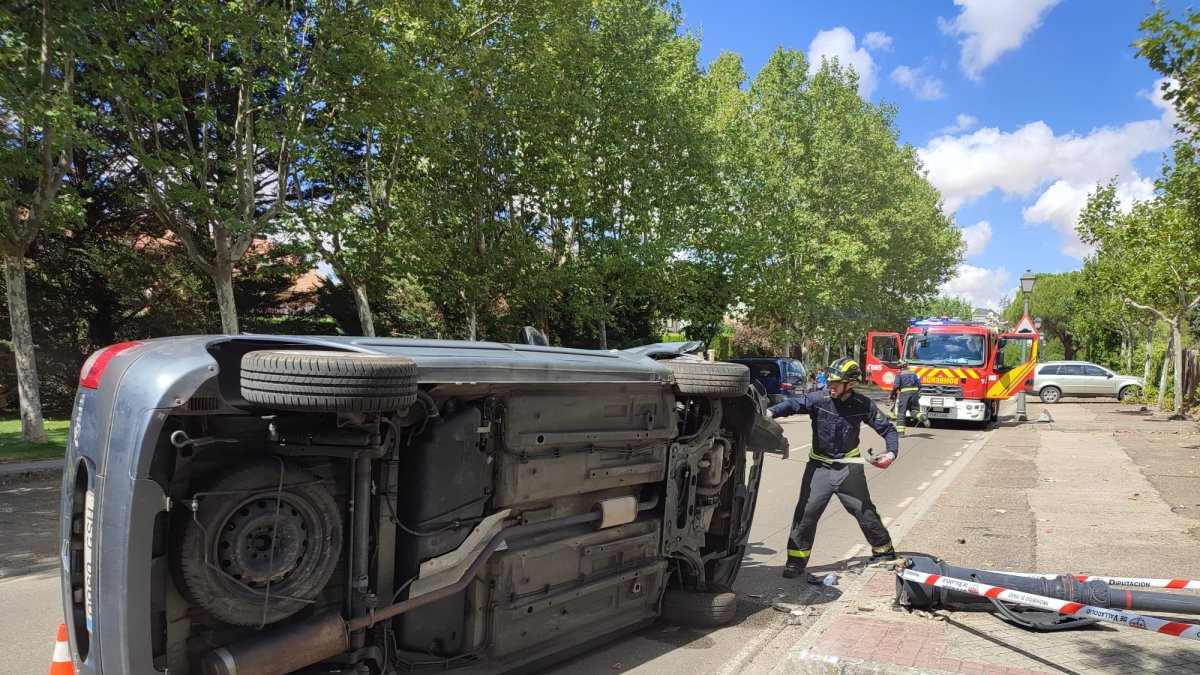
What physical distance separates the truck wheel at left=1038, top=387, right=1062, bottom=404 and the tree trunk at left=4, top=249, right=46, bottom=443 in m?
32.9

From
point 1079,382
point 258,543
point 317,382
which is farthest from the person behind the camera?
point 1079,382

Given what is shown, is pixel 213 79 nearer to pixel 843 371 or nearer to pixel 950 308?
pixel 843 371

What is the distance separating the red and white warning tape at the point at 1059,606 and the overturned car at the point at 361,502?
1.70 m

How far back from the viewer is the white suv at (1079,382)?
29.6 metres

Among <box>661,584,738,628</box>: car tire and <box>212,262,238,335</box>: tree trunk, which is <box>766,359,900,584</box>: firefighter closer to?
<box>661,584,738,628</box>: car tire

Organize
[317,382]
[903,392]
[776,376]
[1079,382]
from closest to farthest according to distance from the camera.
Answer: [317,382]
[903,392]
[776,376]
[1079,382]

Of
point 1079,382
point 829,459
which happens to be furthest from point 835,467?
point 1079,382

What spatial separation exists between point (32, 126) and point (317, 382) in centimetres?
1004

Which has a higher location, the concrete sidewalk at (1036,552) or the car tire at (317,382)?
the car tire at (317,382)

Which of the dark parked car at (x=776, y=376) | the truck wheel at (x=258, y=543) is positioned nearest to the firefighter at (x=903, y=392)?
the dark parked car at (x=776, y=376)

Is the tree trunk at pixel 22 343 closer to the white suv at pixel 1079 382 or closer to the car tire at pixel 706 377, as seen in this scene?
the car tire at pixel 706 377

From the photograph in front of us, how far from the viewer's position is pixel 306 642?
2.84 meters

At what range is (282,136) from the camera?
1291 cm

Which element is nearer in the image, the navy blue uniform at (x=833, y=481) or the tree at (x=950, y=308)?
the navy blue uniform at (x=833, y=481)
